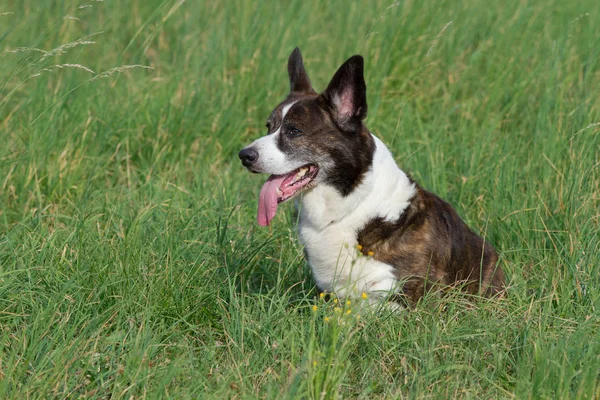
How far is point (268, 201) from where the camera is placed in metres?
3.97

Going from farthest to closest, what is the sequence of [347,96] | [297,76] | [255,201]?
1. [255,201]
2. [297,76]
3. [347,96]

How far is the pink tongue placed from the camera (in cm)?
397

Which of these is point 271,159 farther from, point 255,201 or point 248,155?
point 255,201

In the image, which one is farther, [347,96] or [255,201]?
[255,201]

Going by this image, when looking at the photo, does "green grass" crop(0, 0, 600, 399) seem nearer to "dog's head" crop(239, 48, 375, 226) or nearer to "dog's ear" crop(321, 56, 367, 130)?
"dog's head" crop(239, 48, 375, 226)

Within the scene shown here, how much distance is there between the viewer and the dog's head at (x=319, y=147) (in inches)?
156

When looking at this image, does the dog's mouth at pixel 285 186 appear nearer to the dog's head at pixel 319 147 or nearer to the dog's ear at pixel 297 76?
the dog's head at pixel 319 147

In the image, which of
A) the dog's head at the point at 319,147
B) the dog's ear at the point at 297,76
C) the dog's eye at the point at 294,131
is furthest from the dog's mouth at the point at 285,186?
the dog's ear at the point at 297,76

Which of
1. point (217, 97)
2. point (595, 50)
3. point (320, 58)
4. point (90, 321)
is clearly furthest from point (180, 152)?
point (595, 50)

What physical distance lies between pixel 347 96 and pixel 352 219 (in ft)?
1.92

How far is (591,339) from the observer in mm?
3420

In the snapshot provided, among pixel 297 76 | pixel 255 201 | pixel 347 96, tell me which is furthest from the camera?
pixel 255 201

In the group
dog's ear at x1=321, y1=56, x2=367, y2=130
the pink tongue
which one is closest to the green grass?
the pink tongue

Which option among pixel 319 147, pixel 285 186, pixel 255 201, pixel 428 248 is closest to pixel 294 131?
pixel 319 147
